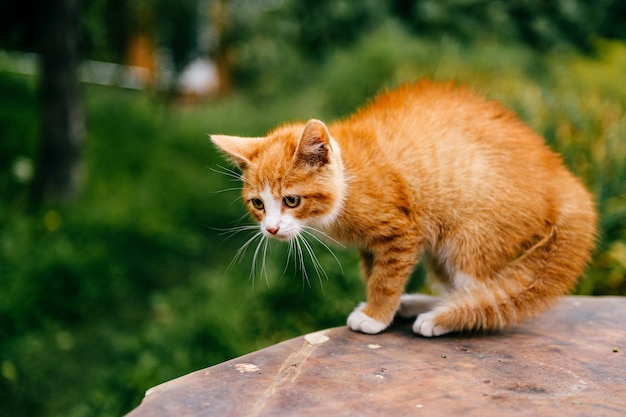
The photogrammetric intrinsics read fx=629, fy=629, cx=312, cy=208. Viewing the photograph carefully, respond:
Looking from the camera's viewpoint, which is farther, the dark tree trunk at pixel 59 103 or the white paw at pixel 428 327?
the dark tree trunk at pixel 59 103

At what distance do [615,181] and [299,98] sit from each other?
18.7 feet

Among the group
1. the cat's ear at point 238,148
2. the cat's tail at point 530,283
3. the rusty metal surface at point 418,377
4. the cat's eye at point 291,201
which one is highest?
the cat's ear at point 238,148

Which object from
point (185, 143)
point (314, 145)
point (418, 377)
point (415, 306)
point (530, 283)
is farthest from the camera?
point (185, 143)

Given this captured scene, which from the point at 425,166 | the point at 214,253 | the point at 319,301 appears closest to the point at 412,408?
the point at 425,166

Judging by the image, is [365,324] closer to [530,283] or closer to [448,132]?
[530,283]

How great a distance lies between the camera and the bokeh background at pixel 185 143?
405 centimetres

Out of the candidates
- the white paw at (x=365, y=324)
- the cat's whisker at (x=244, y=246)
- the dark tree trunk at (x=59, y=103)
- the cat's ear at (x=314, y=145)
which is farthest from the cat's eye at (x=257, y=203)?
the dark tree trunk at (x=59, y=103)

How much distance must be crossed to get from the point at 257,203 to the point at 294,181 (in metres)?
0.21

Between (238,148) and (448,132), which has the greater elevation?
(448,132)

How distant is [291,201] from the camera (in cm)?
253

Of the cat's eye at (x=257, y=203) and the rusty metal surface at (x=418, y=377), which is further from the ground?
the cat's eye at (x=257, y=203)

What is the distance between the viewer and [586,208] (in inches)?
105

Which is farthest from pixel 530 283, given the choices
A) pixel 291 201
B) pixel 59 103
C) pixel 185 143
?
pixel 185 143

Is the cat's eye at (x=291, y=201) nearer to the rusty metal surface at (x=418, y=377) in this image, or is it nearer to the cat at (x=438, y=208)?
the cat at (x=438, y=208)
